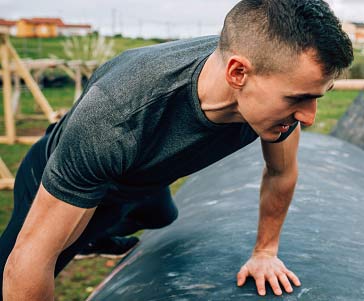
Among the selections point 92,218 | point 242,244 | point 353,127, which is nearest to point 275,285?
point 242,244

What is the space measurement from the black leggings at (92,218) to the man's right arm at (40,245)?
21.4 inches

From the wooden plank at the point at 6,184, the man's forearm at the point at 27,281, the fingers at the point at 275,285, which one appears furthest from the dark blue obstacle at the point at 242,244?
the wooden plank at the point at 6,184

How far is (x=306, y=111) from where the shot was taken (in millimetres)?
1690

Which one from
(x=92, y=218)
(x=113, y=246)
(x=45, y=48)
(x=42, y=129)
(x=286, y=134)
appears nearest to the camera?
(x=286, y=134)

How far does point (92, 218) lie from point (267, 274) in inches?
37.9

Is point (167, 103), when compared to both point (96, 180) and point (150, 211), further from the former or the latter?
point (150, 211)

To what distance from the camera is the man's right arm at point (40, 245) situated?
5.84 ft

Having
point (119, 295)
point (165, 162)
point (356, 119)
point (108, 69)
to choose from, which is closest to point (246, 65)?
point (165, 162)

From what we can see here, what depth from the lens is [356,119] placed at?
491cm

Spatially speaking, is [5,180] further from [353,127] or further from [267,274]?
[267,274]

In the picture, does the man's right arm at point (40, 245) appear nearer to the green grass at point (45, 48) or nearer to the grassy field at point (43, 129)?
the grassy field at point (43, 129)

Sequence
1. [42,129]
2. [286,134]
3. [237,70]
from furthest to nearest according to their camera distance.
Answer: [42,129]
[286,134]
[237,70]

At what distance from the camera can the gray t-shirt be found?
5.72 ft

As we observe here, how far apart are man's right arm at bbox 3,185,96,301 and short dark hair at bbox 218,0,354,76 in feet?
2.35
